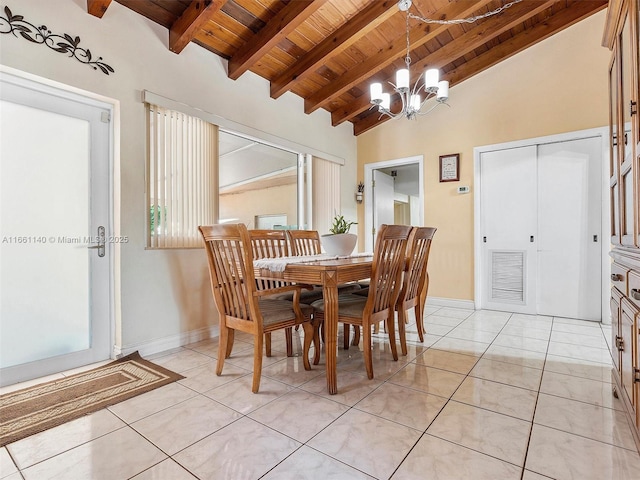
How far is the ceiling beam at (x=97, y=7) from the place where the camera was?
7.18 ft

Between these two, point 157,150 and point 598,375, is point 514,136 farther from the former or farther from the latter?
point 157,150

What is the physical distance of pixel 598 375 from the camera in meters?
2.10

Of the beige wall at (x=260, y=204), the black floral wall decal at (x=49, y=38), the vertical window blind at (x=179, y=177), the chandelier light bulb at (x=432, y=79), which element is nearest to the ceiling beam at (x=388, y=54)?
the chandelier light bulb at (x=432, y=79)

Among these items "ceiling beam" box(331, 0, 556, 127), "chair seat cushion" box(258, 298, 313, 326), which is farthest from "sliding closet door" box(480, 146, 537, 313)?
"chair seat cushion" box(258, 298, 313, 326)

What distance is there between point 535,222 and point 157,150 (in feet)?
13.5

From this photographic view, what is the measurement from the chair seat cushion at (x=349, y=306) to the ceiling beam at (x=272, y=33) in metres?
2.28

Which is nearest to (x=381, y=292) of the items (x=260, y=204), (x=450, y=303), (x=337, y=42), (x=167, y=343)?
(x=167, y=343)

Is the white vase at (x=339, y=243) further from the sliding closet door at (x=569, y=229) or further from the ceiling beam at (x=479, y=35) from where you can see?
the sliding closet door at (x=569, y=229)

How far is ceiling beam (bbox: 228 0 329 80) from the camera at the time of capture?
2.57 m

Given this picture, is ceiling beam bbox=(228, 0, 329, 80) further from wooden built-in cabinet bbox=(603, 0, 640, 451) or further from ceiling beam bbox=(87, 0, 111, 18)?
wooden built-in cabinet bbox=(603, 0, 640, 451)

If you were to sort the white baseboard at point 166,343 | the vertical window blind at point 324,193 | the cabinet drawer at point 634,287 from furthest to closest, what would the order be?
the vertical window blind at point 324,193 → the white baseboard at point 166,343 → the cabinet drawer at point 634,287

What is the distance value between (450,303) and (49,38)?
4.70 m

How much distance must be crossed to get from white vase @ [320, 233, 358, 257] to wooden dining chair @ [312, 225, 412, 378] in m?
0.42

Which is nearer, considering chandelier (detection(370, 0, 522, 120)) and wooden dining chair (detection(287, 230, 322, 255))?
chandelier (detection(370, 0, 522, 120))
